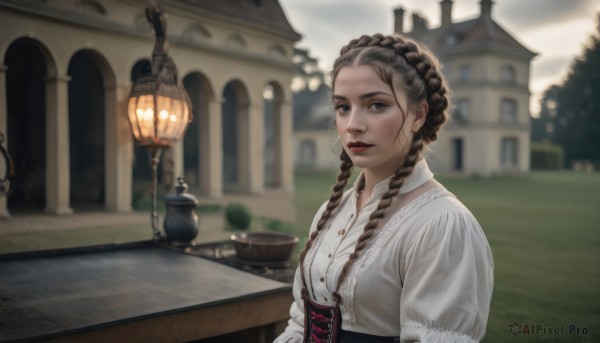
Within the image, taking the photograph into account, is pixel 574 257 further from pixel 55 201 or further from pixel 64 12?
pixel 64 12

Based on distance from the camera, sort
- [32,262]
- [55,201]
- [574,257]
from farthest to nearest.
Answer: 1. [574,257]
2. [55,201]
3. [32,262]

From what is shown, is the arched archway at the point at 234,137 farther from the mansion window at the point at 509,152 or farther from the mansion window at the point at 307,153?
the mansion window at the point at 307,153

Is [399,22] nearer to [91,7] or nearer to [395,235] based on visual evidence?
[91,7]

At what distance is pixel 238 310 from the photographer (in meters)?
2.92

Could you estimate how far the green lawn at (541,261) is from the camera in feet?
12.5

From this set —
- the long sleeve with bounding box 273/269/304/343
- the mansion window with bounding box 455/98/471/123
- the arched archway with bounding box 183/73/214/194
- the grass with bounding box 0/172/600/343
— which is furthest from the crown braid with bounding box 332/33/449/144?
the mansion window with bounding box 455/98/471/123

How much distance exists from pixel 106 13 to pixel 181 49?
2.67 meters

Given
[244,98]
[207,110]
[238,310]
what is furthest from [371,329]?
Result: [244,98]

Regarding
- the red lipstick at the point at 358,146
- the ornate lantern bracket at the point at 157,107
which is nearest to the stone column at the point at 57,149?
the ornate lantern bracket at the point at 157,107

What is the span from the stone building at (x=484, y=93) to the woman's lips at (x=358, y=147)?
19.6 m

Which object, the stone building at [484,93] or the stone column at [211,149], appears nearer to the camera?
the stone column at [211,149]

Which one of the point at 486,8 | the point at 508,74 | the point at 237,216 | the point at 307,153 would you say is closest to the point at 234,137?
the point at 237,216

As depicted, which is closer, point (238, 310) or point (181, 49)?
point (238, 310)

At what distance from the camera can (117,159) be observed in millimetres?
6125
